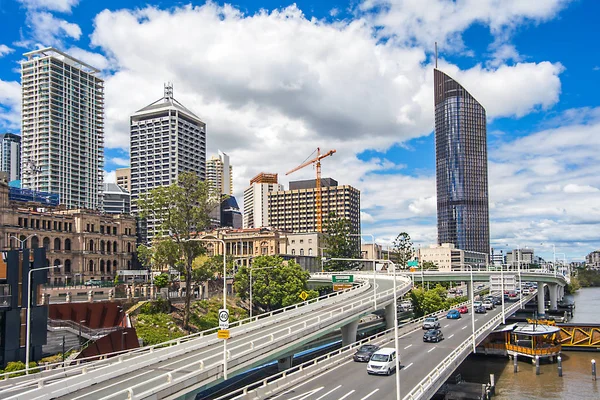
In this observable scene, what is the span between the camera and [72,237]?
103 meters

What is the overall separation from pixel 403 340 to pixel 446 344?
206 inches

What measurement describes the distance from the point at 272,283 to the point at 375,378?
156 ft

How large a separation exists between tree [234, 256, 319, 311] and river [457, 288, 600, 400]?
31326mm

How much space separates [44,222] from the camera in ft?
322

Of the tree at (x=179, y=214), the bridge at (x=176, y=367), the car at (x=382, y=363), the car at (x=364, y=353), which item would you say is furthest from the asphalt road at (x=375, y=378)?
the tree at (x=179, y=214)

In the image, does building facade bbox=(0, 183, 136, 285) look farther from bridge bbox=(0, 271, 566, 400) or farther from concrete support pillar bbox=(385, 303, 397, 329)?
concrete support pillar bbox=(385, 303, 397, 329)

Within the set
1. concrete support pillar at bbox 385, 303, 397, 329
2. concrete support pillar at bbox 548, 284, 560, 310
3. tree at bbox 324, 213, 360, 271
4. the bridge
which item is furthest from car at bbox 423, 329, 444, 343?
A: concrete support pillar at bbox 548, 284, 560, 310

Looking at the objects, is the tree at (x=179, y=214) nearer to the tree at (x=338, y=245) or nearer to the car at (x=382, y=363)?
the car at (x=382, y=363)

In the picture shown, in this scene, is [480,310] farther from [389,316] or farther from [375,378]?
[375,378]

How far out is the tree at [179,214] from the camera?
72.4 meters

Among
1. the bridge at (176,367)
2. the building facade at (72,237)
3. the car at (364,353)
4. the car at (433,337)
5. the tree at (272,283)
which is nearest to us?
the bridge at (176,367)

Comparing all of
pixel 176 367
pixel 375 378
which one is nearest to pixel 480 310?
pixel 375 378

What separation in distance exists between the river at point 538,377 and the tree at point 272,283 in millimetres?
31326

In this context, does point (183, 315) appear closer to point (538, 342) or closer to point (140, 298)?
point (140, 298)
